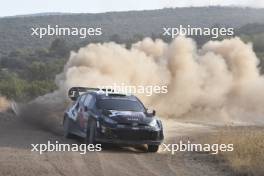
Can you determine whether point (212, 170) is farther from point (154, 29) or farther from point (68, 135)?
point (154, 29)

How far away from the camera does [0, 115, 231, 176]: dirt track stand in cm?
1315

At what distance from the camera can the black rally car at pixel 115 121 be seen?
17.2m

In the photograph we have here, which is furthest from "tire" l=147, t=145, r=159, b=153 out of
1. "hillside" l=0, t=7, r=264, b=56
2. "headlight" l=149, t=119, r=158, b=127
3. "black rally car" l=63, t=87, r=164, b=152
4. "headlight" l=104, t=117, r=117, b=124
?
"hillside" l=0, t=7, r=264, b=56

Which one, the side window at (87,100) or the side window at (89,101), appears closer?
the side window at (89,101)

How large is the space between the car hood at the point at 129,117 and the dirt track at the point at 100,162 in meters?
0.77

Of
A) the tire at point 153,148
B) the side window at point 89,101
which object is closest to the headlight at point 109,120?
the tire at point 153,148

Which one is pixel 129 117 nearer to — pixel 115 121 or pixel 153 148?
pixel 115 121

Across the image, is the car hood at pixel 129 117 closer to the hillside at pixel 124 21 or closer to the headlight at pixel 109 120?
the headlight at pixel 109 120

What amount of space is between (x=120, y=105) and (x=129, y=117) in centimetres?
114

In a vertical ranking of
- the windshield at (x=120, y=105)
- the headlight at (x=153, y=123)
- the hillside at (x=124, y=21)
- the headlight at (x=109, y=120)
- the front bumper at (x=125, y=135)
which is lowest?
the front bumper at (x=125, y=135)

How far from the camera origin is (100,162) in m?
14.6

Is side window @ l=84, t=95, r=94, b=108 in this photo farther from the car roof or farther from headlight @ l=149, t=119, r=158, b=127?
headlight @ l=149, t=119, r=158, b=127

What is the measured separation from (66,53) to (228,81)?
2020 inches

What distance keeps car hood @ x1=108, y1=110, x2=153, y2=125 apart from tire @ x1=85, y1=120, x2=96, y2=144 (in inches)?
20.9
